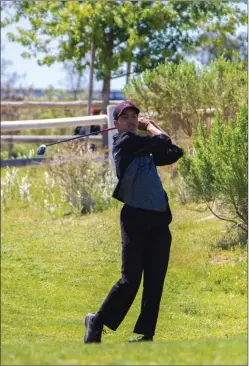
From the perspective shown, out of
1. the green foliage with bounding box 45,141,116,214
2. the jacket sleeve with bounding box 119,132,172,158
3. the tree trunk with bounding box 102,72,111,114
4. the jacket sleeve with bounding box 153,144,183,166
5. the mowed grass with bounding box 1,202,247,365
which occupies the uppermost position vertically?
the jacket sleeve with bounding box 119,132,172,158

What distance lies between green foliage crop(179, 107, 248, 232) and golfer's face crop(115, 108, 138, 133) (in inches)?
180

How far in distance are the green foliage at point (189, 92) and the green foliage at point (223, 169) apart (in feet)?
6.24

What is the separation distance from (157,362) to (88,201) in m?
11.1

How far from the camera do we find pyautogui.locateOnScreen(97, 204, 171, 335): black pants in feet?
24.0

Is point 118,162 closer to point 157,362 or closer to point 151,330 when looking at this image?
point 151,330

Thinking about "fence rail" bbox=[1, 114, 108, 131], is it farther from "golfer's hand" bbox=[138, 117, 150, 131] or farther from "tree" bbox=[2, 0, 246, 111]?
"golfer's hand" bbox=[138, 117, 150, 131]

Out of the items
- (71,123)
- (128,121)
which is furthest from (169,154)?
(71,123)

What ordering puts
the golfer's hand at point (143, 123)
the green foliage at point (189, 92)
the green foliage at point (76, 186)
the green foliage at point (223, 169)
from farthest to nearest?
the green foliage at point (76, 186) → the green foliage at point (189, 92) → the green foliage at point (223, 169) → the golfer's hand at point (143, 123)

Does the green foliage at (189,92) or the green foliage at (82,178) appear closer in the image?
the green foliage at (189,92)

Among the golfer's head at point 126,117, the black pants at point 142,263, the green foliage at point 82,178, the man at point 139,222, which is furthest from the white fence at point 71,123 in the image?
the black pants at point 142,263

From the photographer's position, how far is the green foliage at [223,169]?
12086 mm

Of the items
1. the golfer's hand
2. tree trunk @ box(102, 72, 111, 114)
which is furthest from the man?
tree trunk @ box(102, 72, 111, 114)

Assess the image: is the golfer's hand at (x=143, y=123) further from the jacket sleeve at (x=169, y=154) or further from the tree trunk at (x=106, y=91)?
the tree trunk at (x=106, y=91)

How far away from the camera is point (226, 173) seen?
1212cm
